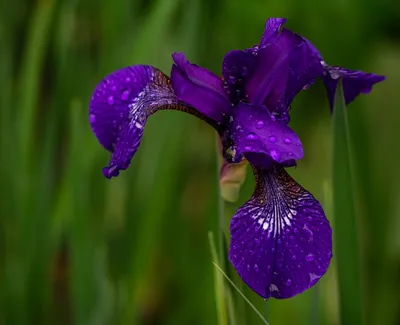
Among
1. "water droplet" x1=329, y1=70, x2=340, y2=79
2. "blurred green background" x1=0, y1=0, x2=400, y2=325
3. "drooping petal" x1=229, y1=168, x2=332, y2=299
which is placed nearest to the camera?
"drooping petal" x1=229, y1=168, x2=332, y2=299

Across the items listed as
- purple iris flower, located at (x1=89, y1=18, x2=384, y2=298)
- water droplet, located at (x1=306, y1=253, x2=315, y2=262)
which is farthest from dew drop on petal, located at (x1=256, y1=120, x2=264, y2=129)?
water droplet, located at (x1=306, y1=253, x2=315, y2=262)

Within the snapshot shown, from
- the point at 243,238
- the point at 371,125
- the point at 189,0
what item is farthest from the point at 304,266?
the point at 371,125

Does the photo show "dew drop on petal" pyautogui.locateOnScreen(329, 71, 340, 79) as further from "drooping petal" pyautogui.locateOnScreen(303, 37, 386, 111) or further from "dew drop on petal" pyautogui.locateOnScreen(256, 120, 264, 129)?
"dew drop on petal" pyautogui.locateOnScreen(256, 120, 264, 129)

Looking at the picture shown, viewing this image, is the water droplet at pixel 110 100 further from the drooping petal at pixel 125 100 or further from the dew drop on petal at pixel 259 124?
the dew drop on petal at pixel 259 124

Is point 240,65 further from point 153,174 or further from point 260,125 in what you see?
point 153,174

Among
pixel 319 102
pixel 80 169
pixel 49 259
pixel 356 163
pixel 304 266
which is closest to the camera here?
pixel 304 266

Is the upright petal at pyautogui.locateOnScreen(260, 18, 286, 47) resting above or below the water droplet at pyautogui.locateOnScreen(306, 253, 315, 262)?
above

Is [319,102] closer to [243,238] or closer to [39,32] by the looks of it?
[39,32]
